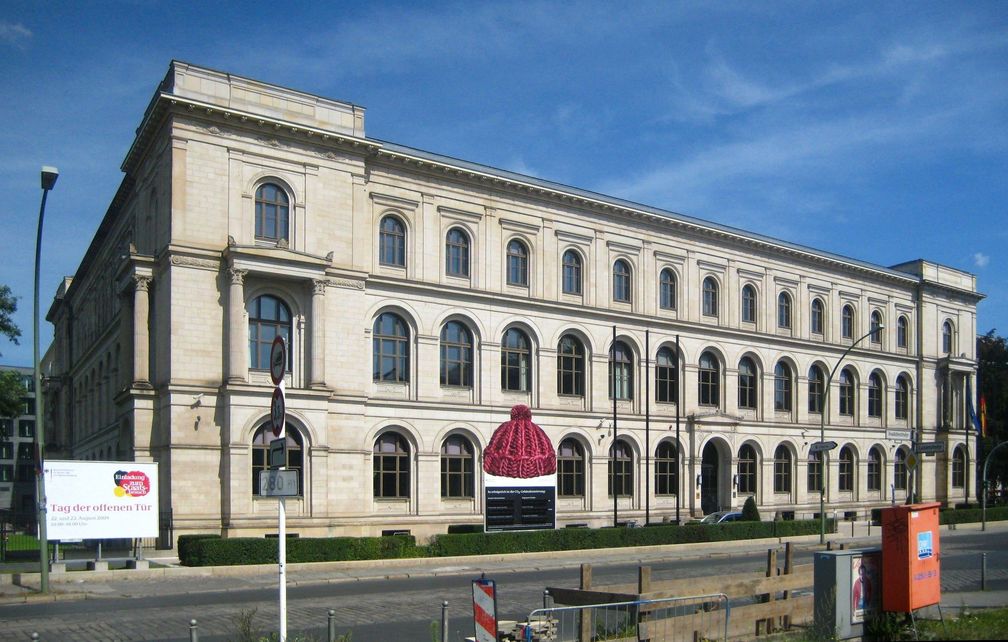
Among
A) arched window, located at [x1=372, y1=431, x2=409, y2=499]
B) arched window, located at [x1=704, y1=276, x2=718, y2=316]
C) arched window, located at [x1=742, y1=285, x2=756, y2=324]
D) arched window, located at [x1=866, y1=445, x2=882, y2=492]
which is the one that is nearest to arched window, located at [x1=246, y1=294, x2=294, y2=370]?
arched window, located at [x1=372, y1=431, x2=409, y2=499]

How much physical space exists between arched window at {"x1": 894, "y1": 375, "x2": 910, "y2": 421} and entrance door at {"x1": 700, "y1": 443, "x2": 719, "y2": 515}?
18.6 metres

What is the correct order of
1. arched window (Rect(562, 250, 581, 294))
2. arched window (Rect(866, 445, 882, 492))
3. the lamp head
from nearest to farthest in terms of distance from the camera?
the lamp head < arched window (Rect(562, 250, 581, 294)) < arched window (Rect(866, 445, 882, 492))

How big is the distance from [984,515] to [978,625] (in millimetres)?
49513

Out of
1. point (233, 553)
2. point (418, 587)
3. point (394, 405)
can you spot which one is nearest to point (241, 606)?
point (418, 587)

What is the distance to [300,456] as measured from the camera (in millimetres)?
38375

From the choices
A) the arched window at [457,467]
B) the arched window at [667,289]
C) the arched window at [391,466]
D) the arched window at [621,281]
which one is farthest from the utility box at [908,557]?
the arched window at [667,289]

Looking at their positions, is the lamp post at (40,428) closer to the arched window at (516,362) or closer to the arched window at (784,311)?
the arched window at (516,362)

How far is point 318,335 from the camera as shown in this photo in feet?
128

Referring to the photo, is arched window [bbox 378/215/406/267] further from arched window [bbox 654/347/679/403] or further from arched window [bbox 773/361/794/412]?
arched window [bbox 773/361/794/412]

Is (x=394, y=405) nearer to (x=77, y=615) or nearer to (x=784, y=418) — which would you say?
(x=77, y=615)

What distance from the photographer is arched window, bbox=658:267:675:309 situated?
Answer: 53.4 meters

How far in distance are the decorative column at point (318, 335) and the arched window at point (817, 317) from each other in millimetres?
34011

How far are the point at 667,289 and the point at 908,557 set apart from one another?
3962cm

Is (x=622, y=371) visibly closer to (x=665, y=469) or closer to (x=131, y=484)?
(x=665, y=469)
